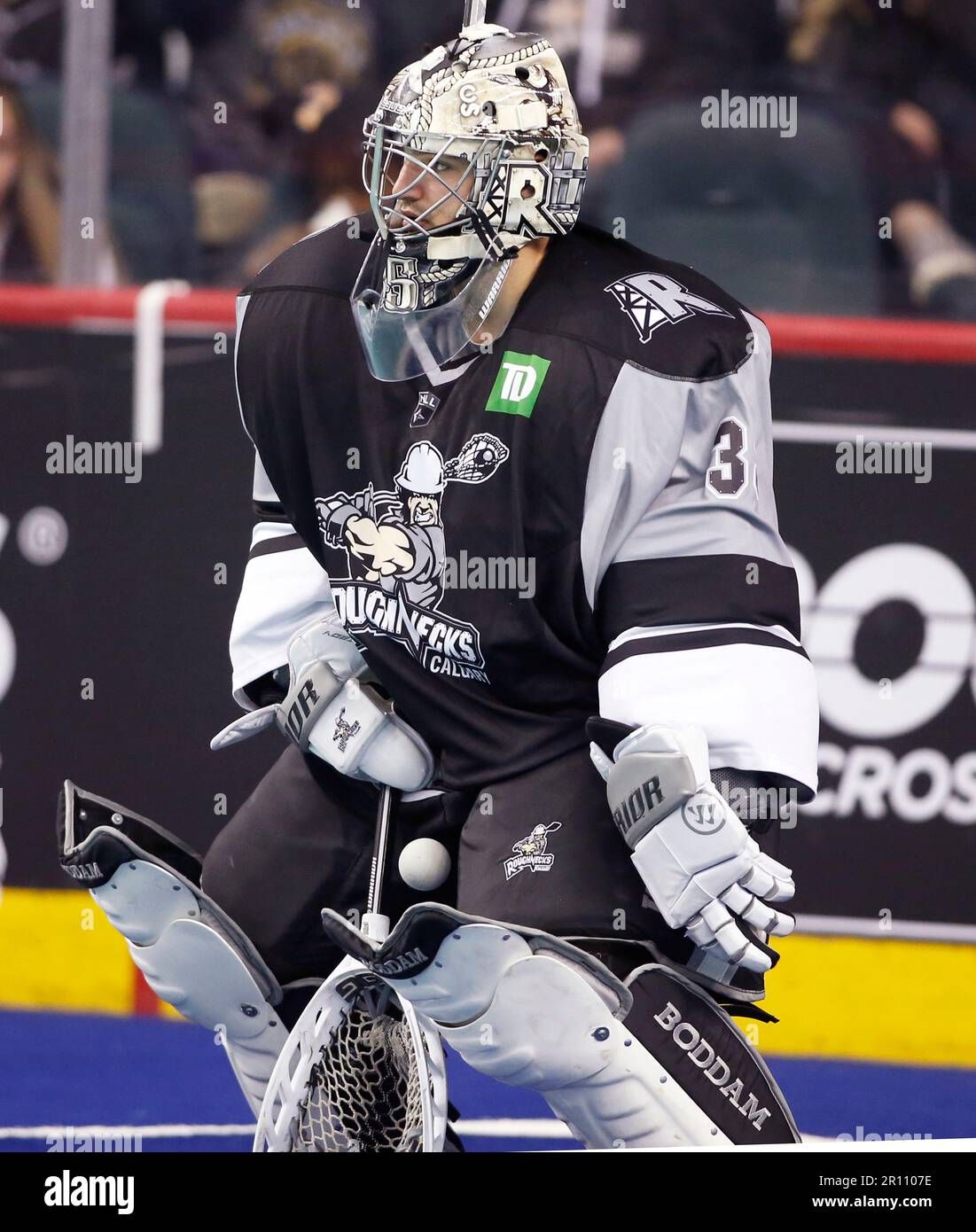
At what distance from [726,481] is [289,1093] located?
1000 mm

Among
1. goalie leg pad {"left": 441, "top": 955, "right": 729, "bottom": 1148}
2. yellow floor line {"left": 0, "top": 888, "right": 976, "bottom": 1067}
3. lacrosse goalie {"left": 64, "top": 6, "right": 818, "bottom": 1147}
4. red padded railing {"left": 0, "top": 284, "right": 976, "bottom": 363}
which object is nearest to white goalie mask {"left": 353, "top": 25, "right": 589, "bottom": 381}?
lacrosse goalie {"left": 64, "top": 6, "right": 818, "bottom": 1147}

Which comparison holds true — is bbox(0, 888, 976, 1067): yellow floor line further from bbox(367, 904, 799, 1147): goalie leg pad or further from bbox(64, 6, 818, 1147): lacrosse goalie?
bbox(367, 904, 799, 1147): goalie leg pad

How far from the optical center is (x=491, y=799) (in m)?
2.83

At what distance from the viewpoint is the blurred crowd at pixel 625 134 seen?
477cm

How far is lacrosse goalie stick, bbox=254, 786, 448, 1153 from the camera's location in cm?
283

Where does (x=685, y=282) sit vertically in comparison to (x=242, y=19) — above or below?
below

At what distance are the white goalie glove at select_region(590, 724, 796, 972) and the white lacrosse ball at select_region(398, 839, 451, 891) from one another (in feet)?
1.07

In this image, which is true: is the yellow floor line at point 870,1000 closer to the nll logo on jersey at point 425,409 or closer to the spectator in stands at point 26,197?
the spectator in stands at point 26,197

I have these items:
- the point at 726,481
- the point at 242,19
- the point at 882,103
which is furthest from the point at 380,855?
the point at 242,19
